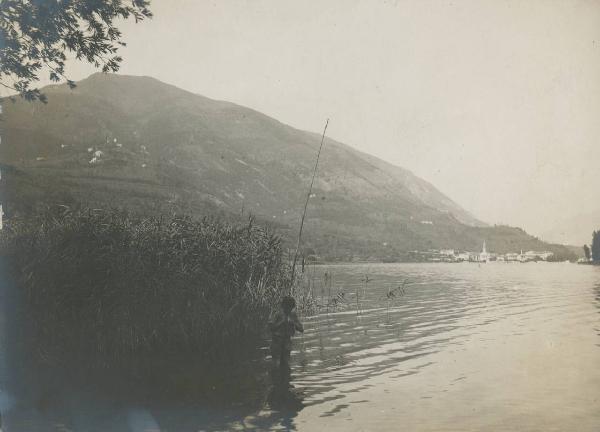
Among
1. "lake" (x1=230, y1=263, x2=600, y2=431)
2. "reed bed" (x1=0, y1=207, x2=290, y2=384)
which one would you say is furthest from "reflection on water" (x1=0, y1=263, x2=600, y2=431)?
"reed bed" (x1=0, y1=207, x2=290, y2=384)

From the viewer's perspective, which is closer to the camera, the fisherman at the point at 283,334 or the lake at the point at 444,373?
the lake at the point at 444,373

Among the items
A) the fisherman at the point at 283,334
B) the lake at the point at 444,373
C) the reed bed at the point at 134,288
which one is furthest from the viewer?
the reed bed at the point at 134,288

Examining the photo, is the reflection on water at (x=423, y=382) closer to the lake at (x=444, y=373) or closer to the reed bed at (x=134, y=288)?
the lake at (x=444, y=373)

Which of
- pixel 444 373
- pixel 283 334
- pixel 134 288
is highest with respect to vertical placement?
pixel 134 288

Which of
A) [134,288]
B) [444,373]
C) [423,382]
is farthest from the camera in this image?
[134,288]

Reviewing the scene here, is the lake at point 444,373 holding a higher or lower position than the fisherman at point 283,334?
lower

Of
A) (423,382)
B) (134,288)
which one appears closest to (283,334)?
(423,382)

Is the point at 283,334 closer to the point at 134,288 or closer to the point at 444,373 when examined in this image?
the point at 444,373

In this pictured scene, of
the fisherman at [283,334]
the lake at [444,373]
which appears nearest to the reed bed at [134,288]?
the fisherman at [283,334]

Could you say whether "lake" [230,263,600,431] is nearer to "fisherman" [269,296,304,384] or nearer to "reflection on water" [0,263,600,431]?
"reflection on water" [0,263,600,431]
